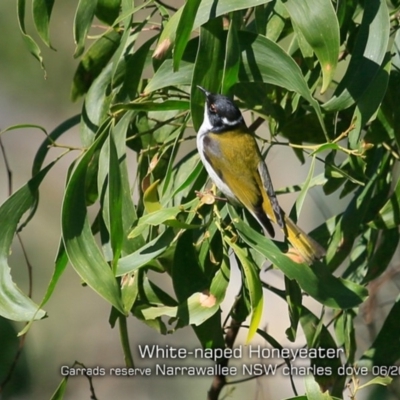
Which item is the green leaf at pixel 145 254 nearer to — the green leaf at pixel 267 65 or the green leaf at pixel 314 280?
the green leaf at pixel 314 280

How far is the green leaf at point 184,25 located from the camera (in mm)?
1217

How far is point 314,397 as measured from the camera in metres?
1.26

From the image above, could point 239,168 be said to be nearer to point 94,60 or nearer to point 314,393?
point 94,60

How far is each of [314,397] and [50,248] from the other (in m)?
2.39

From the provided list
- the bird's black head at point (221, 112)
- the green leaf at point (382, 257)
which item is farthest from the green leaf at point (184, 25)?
the green leaf at point (382, 257)

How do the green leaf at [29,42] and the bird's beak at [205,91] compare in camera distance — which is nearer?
the bird's beak at [205,91]

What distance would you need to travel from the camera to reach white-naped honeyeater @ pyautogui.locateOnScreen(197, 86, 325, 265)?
1.45 m

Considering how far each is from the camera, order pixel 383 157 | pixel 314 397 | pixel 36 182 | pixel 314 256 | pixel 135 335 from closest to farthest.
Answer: pixel 314 397, pixel 314 256, pixel 36 182, pixel 383 157, pixel 135 335

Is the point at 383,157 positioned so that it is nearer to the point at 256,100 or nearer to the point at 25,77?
the point at 256,100

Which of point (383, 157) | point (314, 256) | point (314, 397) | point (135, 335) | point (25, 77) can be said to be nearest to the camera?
point (314, 397)

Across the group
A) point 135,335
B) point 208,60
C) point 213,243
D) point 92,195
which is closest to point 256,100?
point 208,60

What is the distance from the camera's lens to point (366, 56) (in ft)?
4.40

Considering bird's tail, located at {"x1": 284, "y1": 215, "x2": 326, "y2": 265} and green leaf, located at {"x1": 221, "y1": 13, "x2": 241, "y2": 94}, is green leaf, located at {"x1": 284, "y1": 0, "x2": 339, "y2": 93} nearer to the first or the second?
green leaf, located at {"x1": 221, "y1": 13, "x2": 241, "y2": 94}

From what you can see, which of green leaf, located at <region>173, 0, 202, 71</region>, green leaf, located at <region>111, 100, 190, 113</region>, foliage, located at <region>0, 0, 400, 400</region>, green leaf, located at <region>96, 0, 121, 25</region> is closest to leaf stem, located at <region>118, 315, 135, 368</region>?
foliage, located at <region>0, 0, 400, 400</region>
